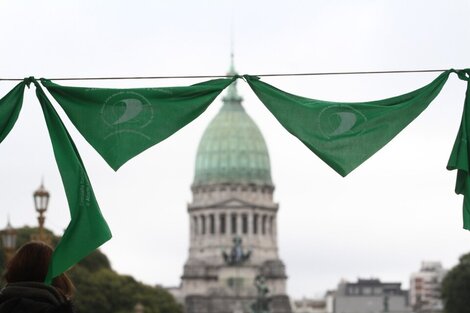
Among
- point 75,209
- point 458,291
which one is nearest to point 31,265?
point 75,209

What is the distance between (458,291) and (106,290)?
26.4 m

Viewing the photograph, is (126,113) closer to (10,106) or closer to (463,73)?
(10,106)

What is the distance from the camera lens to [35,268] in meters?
12.8

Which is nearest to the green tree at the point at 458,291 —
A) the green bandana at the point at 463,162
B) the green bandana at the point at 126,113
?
the green bandana at the point at 463,162

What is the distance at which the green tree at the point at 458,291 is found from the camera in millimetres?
131875

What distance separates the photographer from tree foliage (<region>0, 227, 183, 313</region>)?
125312mm

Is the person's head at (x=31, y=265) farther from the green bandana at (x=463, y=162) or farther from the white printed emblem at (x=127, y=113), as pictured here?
the green bandana at (x=463, y=162)

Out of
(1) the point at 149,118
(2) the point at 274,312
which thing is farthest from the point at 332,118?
(2) the point at 274,312

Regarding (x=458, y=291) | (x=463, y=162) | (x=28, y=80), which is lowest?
(x=463, y=162)

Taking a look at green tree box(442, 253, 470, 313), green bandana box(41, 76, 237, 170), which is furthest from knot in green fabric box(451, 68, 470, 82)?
green tree box(442, 253, 470, 313)

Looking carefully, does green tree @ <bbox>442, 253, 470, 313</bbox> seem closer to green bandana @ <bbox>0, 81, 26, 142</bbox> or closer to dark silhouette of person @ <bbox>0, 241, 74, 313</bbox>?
green bandana @ <bbox>0, 81, 26, 142</bbox>

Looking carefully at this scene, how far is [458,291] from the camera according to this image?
133500 mm

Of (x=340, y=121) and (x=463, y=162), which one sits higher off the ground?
(x=340, y=121)

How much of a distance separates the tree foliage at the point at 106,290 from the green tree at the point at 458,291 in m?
22.8
